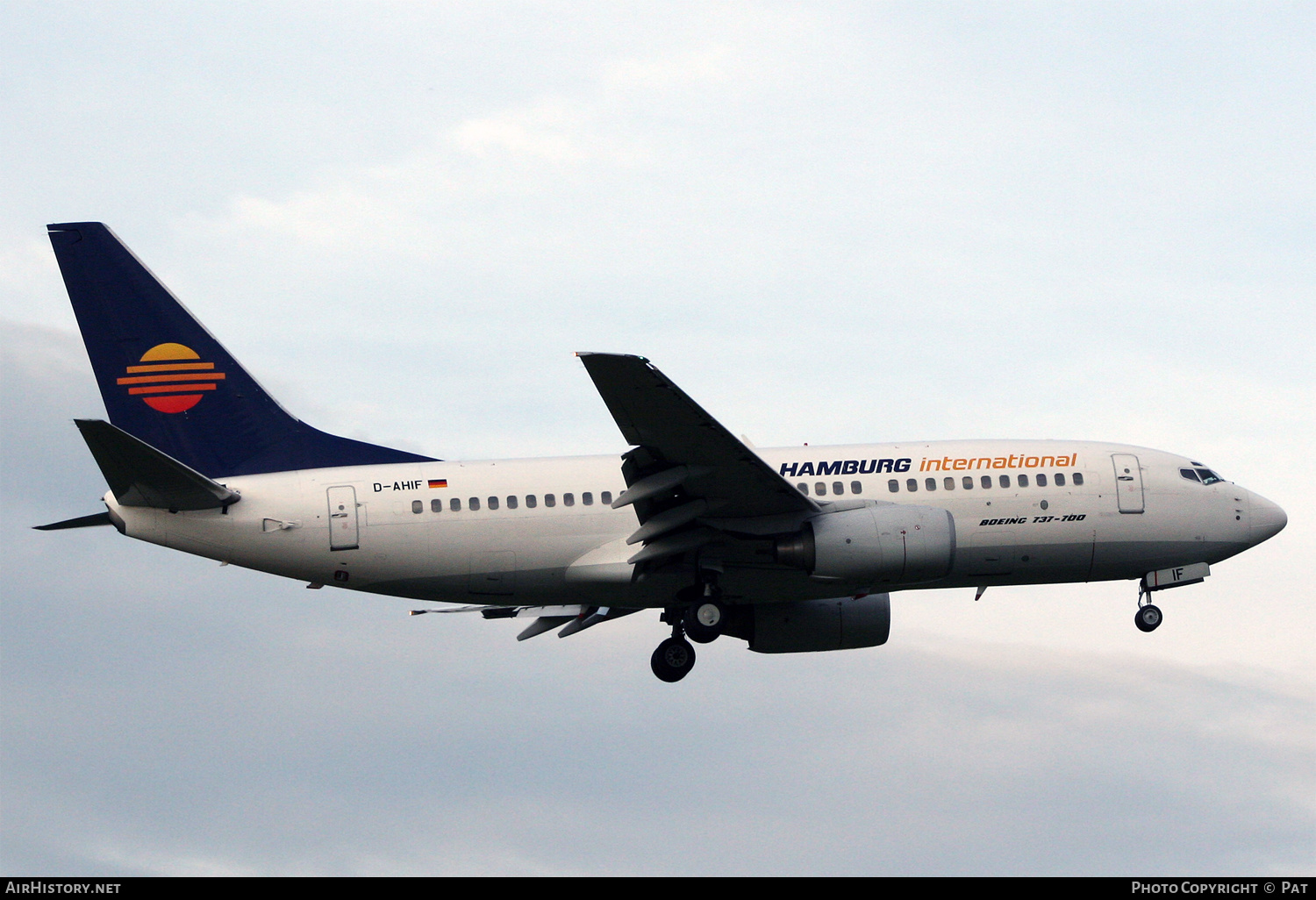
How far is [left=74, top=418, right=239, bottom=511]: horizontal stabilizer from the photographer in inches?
1215

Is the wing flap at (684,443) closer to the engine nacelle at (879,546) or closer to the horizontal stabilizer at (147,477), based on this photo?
the engine nacelle at (879,546)

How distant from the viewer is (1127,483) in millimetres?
37125

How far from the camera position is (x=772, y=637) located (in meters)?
38.9

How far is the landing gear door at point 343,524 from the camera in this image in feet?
111

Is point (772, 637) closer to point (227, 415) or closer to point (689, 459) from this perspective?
point (689, 459)

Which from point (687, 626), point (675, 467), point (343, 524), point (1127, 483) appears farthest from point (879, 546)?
point (343, 524)

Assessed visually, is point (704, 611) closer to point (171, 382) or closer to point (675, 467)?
point (675, 467)

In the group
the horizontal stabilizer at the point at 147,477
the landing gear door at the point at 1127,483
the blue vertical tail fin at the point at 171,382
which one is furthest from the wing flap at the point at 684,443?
the horizontal stabilizer at the point at 147,477

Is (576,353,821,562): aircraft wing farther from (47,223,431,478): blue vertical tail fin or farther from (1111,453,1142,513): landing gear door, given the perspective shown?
(1111,453,1142,513): landing gear door

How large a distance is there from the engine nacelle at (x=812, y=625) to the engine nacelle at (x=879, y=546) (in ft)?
17.5

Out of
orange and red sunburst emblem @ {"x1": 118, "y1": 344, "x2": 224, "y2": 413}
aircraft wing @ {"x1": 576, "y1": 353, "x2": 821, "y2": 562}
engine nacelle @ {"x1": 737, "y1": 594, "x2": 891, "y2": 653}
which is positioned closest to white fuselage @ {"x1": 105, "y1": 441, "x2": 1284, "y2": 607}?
aircraft wing @ {"x1": 576, "y1": 353, "x2": 821, "y2": 562}

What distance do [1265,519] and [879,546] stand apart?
12228 millimetres

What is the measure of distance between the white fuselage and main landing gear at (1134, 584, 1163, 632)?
1037 millimetres
